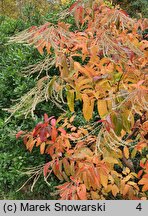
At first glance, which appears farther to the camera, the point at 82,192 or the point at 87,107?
the point at 82,192

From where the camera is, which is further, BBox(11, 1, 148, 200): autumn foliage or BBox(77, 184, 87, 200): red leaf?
BBox(77, 184, 87, 200): red leaf

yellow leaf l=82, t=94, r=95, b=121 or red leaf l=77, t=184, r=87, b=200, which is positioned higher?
yellow leaf l=82, t=94, r=95, b=121

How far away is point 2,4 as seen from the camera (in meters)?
8.82

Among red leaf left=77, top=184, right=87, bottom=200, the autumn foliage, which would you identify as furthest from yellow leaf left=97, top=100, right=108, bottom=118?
red leaf left=77, top=184, right=87, bottom=200

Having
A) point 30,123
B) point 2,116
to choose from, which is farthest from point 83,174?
point 2,116

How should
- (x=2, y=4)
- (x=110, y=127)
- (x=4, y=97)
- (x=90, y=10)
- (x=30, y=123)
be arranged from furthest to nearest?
(x=2, y=4) < (x=4, y=97) < (x=30, y=123) < (x=90, y=10) < (x=110, y=127)

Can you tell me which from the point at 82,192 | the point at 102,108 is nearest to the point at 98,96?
the point at 102,108

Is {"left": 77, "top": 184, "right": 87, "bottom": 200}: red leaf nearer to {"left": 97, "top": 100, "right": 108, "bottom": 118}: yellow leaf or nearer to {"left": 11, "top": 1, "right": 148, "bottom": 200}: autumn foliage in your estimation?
{"left": 11, "top": 1, "right": 148, "bottom": 200}: autumn foliage

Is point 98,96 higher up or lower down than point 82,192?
higher up

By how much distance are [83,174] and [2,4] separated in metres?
7.70

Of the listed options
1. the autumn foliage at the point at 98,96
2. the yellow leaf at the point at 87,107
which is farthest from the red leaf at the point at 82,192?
the yellow leaf at the point at 87,107

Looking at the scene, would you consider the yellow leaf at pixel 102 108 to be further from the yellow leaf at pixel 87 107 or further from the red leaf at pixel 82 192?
the red leaf at pixel 82 192

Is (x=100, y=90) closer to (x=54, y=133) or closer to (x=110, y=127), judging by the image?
(x=110, y=127)

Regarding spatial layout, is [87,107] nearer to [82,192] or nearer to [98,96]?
[98,96]
